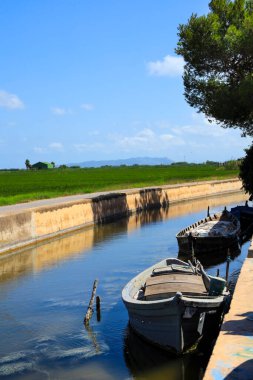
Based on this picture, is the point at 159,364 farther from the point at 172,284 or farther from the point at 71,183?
the point at 71,183

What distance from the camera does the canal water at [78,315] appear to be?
1251 centimetres

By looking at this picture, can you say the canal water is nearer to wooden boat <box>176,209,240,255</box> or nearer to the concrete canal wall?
wooden boat <box>176,209,240,255</box>

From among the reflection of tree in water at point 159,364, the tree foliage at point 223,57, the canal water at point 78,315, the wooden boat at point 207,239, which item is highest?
the tree foliage at point 223,57

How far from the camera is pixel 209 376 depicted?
27.2ft

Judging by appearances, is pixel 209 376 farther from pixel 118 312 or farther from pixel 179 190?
pixel 179 190

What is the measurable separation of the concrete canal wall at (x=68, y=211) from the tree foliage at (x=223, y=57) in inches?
437

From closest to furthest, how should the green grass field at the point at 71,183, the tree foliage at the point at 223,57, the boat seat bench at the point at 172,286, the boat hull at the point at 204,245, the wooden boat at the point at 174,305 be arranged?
the wooden boat at the point at 174,305 < the boat seat bench at the point at 172,286 < the boat hull at the point at 204,245 < the tree foliage at the point at 223,57 < the green grass field at the point at 71,183

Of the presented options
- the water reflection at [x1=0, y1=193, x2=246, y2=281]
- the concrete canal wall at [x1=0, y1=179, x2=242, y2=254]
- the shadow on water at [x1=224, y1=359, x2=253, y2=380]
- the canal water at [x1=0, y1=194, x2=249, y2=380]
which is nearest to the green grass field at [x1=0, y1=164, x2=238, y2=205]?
the concrete canal wall at [x1=0, y1=179, x2=242, y2=254]

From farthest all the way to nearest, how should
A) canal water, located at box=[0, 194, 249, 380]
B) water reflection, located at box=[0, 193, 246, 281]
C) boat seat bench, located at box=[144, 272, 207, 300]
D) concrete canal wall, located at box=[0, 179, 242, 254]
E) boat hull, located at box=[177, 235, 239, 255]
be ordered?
concrete canal wall, located at box=[0, 179, 242, 254] < boat hull, located at box=[177, 235, 239, 255] < water reflection, located at box=[0, 193, 246, 281] < boat seat bench, located at box=[144, 272, 207, 300] < canal water, located at box=[0, 194, 249, 380]

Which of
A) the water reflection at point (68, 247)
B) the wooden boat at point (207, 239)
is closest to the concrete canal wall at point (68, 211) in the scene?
the water reflection at point (68, 247)

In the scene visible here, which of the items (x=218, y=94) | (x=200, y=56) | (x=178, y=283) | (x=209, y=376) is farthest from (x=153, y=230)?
(x=209, y=376)

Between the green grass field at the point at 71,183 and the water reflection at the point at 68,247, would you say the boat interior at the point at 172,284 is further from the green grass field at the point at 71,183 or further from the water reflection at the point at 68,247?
the green grass field at the point at 71,183

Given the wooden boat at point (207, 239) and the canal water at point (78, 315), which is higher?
the wooden boat at point (207, 239)

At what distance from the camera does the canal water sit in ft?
41.0
